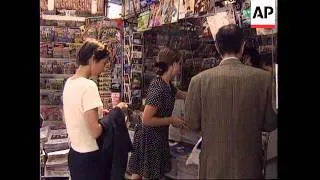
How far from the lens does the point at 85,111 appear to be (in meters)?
2.16

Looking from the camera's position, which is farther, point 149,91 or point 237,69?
point 149,91

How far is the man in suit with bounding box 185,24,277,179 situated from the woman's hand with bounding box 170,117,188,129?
10 cm

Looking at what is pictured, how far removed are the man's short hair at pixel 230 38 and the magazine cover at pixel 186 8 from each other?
0.54 feet

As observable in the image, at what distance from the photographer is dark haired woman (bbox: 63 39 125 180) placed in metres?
2.16

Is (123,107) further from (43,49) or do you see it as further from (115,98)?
(43,49)

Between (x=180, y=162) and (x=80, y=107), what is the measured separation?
0.51 m

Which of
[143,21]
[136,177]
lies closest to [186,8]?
[143,21]

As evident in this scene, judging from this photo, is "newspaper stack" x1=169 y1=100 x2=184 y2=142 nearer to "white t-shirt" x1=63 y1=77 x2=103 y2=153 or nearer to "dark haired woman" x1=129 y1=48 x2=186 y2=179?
"dark haired woman" x1=129 y1=48 x2=186 y2=179

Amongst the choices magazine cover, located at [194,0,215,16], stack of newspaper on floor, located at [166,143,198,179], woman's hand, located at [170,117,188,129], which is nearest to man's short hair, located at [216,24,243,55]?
magazine cover, located at [194,0,215,16]
